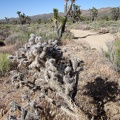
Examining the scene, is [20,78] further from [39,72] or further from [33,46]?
[33,46]

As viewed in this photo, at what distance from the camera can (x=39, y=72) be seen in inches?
141

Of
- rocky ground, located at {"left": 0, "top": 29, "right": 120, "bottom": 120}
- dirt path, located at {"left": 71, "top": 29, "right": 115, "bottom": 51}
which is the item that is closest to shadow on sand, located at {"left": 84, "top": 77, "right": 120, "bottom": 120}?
rocky ground, located at {"left": 0, "top": 29, "right": 120, "bottom": 120}

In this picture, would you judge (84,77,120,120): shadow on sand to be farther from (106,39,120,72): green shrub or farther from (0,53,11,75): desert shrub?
(0,53,11,75): desert shrub

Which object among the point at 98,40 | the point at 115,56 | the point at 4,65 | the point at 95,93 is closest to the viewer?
the point at 95,93

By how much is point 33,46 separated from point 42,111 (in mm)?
1299

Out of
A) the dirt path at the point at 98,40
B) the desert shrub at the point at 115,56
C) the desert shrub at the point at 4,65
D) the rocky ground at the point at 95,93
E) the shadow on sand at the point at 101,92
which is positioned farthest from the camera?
the dirt path at the point at 98,40

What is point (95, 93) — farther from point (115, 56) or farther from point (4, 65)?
point (4, 65)

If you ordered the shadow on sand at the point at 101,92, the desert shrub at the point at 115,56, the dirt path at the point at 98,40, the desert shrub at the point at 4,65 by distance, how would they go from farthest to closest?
the dirt path at the point at 98,40
the desert shrub at the point at 4,65
the desert shrub at the point at 115,56
the shadow on sand at the point at 101,92

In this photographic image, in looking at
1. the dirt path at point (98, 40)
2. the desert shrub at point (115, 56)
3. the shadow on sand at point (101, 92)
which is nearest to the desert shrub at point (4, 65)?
the shadow on sand at point (101, 92)

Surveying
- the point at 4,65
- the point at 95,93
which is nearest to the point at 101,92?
the point at 95,93

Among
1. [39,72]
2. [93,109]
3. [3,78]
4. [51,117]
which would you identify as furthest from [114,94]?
[3,78]

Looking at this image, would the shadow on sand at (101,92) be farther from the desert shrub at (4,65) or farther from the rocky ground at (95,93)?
the desert shrub at (4,65)

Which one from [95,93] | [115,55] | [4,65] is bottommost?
[95,93]

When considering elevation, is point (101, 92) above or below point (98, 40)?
above
